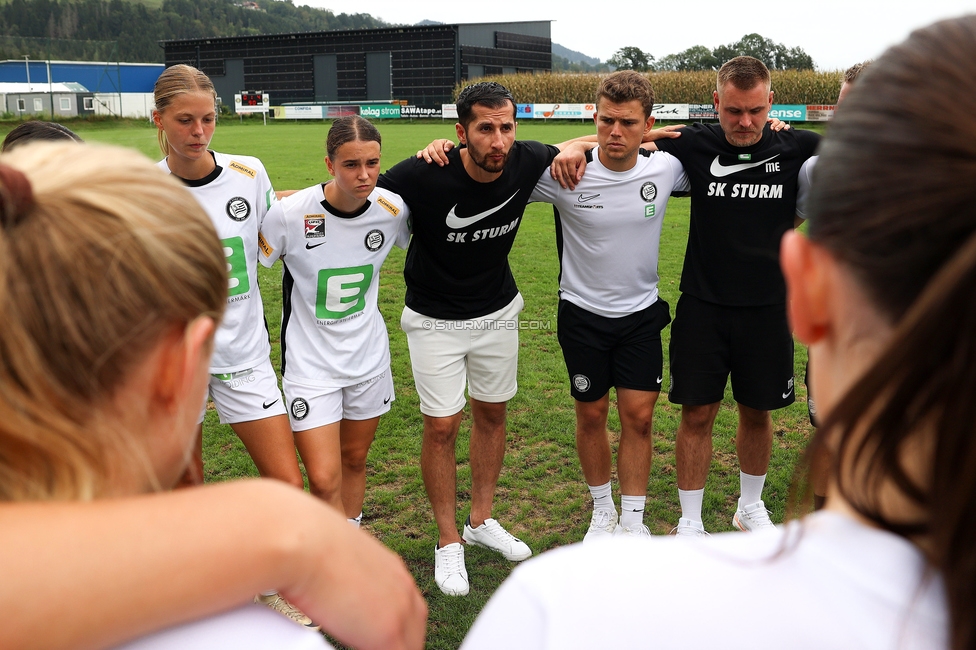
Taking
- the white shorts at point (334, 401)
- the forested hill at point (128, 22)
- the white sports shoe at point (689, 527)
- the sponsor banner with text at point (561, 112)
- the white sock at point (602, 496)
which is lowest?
the white sports shoe at point (689, 527)

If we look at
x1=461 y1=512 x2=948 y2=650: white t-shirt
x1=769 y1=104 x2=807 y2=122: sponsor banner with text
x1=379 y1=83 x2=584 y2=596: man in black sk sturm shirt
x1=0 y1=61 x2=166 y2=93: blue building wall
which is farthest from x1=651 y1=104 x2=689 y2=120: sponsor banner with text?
x1=461 y1=512 x2=948 y2=650: white t-shirt

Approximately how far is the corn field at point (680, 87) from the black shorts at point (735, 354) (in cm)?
2945

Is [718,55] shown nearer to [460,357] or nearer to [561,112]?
[561,112]

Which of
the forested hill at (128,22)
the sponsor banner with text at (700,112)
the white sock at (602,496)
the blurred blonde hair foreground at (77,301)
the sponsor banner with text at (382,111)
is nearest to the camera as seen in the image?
the blurred blonde hair foreground at (77,301)

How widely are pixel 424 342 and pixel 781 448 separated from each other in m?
3.07

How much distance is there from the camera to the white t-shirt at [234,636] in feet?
2.75

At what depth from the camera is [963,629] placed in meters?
0.73

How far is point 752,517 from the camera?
508 centimetres

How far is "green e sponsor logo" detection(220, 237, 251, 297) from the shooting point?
4398 millimetres

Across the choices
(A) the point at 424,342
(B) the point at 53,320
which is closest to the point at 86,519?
(B) the point at 53,320

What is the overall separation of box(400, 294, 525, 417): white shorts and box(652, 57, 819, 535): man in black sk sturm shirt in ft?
3.61

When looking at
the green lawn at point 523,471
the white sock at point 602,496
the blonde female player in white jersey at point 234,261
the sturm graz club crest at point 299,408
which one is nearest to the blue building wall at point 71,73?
the green lawn at point 523,471

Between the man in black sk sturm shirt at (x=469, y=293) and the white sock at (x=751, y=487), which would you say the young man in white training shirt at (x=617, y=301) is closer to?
the man in black sk sturm shirt at (x=469, y=293)

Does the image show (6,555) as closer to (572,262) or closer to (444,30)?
(572,262)
